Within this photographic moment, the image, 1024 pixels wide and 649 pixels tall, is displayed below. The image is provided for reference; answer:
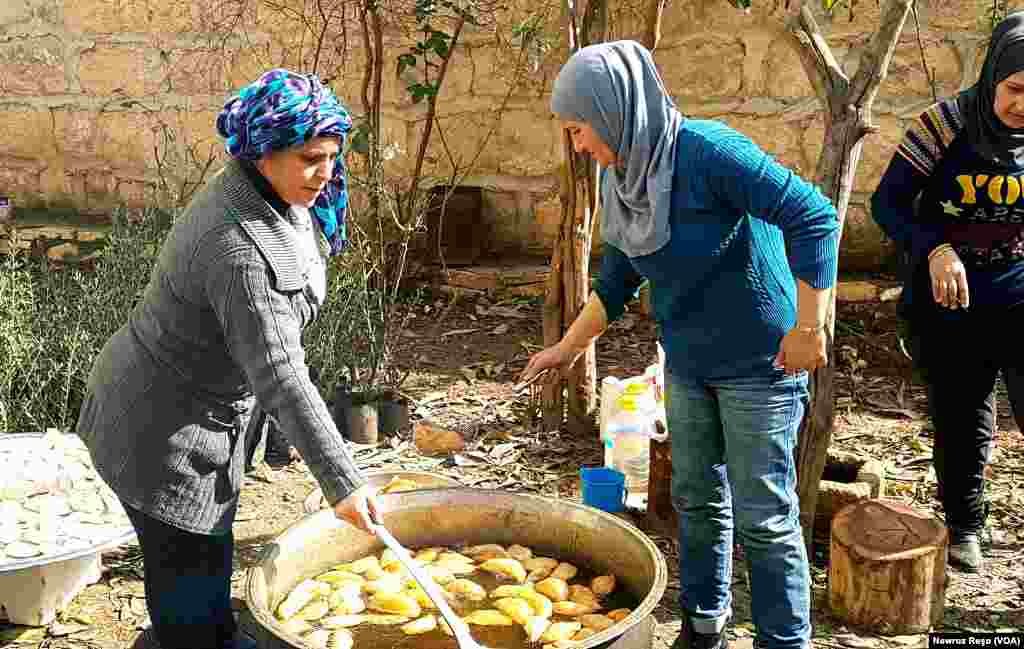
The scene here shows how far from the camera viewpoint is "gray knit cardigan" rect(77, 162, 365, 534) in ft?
8.16

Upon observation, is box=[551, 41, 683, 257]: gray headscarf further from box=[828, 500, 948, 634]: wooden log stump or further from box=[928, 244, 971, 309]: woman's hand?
box=[828, 500, 948, 634]: wooden log stump

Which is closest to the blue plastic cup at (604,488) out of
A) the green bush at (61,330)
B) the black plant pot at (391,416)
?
the black plant pot at (391,416)

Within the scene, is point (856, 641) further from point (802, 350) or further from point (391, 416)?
point (391, 416)

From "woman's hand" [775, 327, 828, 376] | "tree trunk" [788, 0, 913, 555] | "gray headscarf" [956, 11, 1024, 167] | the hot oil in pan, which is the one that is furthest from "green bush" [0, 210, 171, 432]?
"gray headscarf" [956, 11, 1024, 167]

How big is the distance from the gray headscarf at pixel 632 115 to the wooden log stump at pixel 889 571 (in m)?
1.40

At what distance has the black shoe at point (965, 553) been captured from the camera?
4102 millimetres

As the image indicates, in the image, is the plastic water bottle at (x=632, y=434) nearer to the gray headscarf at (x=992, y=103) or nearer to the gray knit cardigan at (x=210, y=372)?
the gray headscarf at (x=992, y=103)

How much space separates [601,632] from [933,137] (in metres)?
2.02

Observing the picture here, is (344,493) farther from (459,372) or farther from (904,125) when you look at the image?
(904,125)

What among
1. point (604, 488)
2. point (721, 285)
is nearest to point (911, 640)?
point (604, 488)

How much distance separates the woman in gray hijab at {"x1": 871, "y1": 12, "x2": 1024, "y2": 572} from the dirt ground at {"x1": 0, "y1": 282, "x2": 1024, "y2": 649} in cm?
60

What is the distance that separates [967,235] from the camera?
12.3 feet

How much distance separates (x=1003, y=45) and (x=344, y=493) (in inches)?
92.4

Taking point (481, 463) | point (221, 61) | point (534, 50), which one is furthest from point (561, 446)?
point (221, 61)
